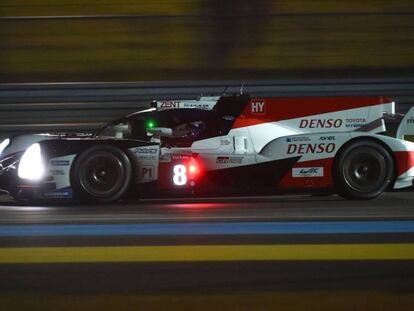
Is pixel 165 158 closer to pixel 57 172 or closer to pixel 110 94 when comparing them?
pixel 57 172

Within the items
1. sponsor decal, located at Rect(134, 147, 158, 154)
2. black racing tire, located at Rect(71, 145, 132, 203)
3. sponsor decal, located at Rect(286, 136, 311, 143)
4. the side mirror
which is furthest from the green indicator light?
sponsor decal, located at Rect(286, 136, 311, 143)

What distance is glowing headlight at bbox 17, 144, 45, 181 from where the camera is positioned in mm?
9852

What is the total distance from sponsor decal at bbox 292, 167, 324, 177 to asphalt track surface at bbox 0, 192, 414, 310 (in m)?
0.38

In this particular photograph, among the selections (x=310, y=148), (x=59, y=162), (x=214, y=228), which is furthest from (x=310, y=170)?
(x=59, y=162)

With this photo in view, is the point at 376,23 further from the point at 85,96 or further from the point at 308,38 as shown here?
the point at 85,96

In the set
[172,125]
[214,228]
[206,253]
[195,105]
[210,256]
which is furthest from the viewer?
[195,105]

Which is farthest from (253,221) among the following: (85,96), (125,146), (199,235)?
(85,96)

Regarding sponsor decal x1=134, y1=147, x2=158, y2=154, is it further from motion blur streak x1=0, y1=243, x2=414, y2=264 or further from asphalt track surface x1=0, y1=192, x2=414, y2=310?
motion blur streak x1=0, y1=243, x2=414, y2=264

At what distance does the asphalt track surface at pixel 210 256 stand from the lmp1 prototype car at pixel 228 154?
11.2 inches

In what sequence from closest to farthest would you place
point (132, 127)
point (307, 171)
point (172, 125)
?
1. point (307, 171)
2. point (172, 125)
3. point (132, 127)

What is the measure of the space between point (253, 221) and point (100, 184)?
7.90ft

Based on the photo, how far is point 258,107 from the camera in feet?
34.5

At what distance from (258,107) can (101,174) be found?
220 cm

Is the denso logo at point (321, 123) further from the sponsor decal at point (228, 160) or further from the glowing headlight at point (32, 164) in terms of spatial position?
the glowing headlight at point (32, 164)
